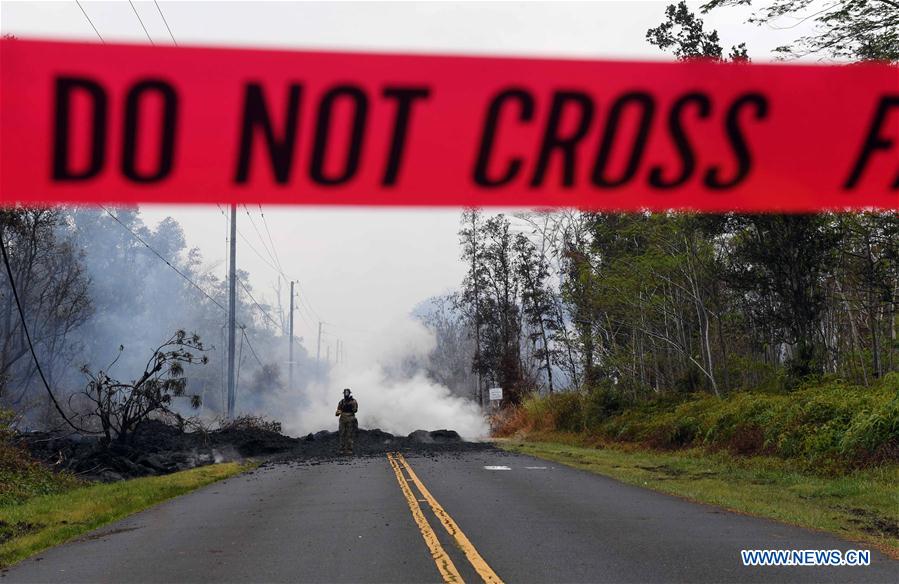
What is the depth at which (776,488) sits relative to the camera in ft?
50.3

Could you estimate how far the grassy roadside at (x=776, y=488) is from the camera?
1092cm

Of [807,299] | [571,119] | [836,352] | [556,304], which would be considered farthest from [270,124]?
[556,304]

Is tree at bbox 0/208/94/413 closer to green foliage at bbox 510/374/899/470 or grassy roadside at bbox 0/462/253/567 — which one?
grassy roadside at bbox 0/462/253/567

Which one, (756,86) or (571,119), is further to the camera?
(756,86)

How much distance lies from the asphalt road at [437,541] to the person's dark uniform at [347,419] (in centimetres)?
1146

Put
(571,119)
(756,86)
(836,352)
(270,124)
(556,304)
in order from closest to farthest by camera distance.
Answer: (270,124)
(571,119)
(756,86)
(836,352)
(556,304)

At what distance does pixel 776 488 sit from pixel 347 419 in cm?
1517

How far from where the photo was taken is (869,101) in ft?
25.3

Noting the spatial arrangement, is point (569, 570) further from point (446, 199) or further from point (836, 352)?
point (836, 352)

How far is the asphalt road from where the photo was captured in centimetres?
773

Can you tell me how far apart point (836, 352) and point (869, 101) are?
25.0 meters

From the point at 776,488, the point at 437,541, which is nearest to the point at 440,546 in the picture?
the point at 437,541

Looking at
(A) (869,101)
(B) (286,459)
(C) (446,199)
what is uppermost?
(A) (869,101)

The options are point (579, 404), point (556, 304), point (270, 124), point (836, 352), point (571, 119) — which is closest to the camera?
point (270, 124)
